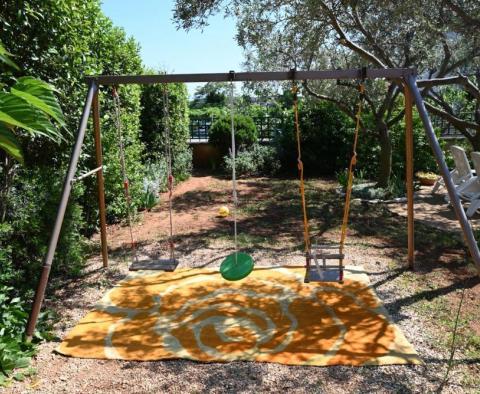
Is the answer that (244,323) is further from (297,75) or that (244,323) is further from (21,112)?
(21,112)

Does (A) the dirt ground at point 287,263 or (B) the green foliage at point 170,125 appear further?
(B) the green foliage at point 170,125

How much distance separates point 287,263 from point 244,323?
159 cm

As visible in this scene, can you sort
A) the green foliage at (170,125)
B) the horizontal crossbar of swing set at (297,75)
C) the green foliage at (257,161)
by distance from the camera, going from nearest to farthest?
the horizontal crossbar of swing set at (297,75) → the green foliage at (170,125) → the green foliage at (257,161)

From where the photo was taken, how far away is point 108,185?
6.77m

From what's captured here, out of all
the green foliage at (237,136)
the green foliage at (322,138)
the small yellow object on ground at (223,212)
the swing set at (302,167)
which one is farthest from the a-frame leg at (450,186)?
the green foliage at (237,136)

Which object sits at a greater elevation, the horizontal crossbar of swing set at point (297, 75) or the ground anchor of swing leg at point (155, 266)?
the horizontal crossbar of swing set at point (297, 75)

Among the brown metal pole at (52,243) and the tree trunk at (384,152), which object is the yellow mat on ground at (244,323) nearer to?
the brown metal pole at (52,243)

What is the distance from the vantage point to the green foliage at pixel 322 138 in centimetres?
1180

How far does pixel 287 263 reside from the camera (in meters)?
5.29

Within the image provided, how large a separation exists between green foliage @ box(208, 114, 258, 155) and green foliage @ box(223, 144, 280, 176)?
0.22 metres

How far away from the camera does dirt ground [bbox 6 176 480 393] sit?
2.94 m

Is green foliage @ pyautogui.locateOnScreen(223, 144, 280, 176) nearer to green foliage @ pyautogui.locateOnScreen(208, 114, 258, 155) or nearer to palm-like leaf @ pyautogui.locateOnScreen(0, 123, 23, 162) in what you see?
green foliage @ pyautogui.locateOnScreen(208, 114, 258, 155)

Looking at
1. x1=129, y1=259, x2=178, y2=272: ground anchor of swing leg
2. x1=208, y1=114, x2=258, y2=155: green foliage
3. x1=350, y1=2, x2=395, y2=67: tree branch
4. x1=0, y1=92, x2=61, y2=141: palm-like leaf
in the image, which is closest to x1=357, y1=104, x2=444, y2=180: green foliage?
x1=350, y1=2, x2=395, y2=67: tree branch

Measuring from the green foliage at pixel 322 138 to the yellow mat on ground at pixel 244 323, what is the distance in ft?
24.0
